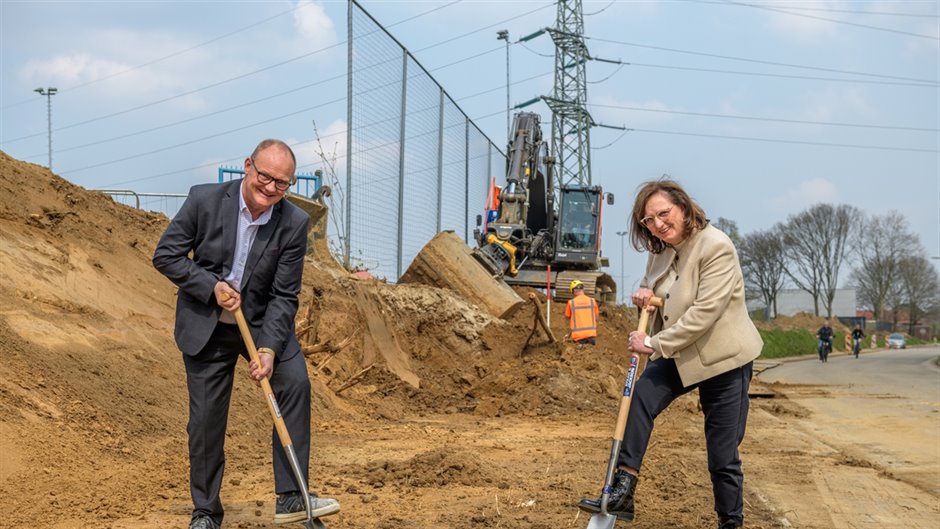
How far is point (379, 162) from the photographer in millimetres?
17500

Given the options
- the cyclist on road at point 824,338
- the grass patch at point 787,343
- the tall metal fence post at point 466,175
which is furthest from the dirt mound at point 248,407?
the grass patch at point 787,343

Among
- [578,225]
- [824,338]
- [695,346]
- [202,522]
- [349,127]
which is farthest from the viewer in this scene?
[824,338]

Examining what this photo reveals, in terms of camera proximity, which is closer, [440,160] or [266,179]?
[266,179]

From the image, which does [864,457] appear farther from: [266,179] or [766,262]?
[766,262]

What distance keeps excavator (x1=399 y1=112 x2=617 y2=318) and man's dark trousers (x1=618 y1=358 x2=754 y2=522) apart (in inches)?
642

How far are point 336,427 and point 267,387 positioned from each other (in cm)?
582

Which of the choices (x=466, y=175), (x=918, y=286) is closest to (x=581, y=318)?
(x=466, y=175)

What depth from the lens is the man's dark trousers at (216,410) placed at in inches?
194

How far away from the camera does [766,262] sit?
8238 centimetres

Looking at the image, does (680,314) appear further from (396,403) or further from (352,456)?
(396,403)

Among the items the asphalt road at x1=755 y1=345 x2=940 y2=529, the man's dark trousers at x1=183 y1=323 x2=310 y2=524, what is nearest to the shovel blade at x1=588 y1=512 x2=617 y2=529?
the man's dark trousers at x1=183 y1=323 x2=310 y2=524

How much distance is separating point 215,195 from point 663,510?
3199 millimetres

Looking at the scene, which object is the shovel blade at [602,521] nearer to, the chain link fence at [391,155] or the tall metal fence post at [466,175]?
the chain link fence at [391,155]

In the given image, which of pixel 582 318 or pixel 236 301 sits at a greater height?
pixel 236 301
